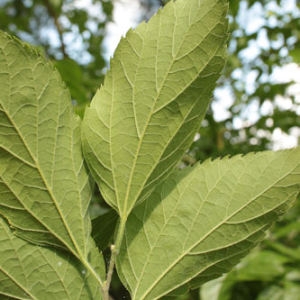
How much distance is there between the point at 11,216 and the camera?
437 millimetres

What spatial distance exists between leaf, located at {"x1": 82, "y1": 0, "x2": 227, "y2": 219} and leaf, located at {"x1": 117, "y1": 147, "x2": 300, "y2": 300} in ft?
0.10

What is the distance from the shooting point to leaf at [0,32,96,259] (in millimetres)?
410

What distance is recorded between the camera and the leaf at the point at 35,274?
436mm

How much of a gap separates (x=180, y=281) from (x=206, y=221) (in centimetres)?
8

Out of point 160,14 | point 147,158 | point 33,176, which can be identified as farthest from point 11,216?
point 160,14

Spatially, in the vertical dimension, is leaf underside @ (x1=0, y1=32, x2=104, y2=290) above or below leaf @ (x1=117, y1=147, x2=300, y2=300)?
above

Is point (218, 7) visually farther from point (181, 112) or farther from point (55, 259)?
point (55, 259)

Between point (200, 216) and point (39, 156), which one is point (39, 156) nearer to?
point (39, 156)

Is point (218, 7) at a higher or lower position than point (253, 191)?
higher

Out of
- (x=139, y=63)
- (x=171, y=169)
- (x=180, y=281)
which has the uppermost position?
(x=139, y=63)

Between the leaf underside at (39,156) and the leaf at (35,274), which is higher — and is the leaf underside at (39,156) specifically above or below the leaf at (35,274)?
above

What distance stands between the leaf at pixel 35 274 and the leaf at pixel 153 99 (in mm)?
88

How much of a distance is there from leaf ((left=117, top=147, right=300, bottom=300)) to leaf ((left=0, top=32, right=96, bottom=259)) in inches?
2.6

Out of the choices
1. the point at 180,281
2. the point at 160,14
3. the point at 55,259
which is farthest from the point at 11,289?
the point at 160,14
